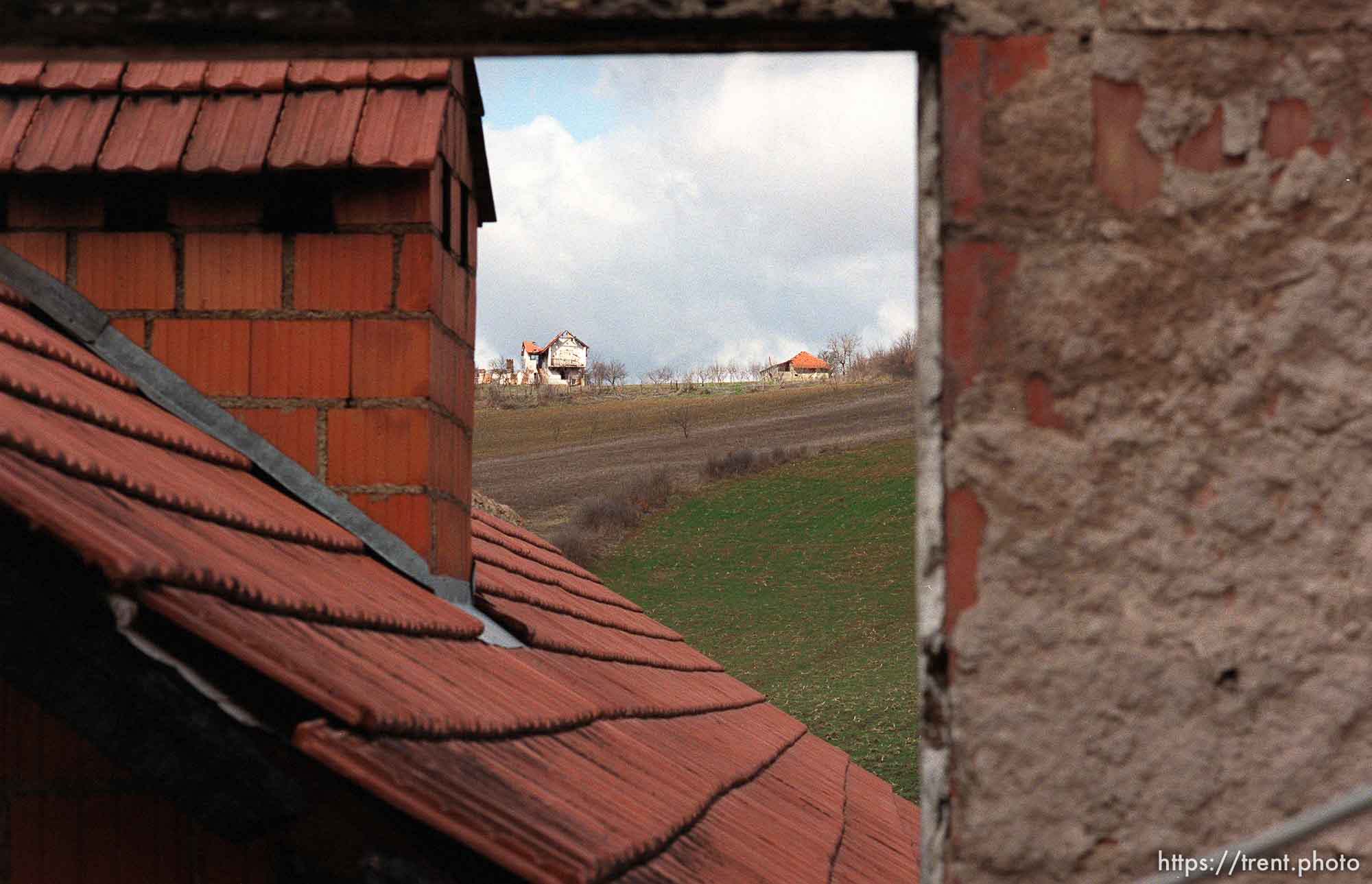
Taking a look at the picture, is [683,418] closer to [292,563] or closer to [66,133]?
[66,133]

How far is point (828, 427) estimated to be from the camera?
49688mm

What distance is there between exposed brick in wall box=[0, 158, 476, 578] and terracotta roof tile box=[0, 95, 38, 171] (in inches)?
2.9

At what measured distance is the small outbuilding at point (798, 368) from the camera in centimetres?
6994

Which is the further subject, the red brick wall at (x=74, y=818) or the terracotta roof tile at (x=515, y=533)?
the terracotta roof tile at (x=515, y=533)

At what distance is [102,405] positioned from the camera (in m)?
2.65

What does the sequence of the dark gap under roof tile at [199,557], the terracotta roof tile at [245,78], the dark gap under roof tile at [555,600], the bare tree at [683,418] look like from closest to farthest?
the dark gap under roof tile at [199,557] < the terracotta roof tile at [245,78] < the dark gap under roof tile at [555,600] < the bare tree at [683,418]

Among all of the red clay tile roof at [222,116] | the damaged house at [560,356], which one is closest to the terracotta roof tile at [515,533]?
the red clay tile roof at [222,116]

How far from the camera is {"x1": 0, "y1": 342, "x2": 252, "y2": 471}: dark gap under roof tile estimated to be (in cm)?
237

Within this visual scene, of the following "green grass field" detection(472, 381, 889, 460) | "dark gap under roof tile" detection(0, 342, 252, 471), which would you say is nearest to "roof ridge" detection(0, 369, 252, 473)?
"dark gap under roof tile" detection(0, 342, 252, 471)

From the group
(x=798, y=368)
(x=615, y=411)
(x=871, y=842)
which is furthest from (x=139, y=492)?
(x=798, y=368)

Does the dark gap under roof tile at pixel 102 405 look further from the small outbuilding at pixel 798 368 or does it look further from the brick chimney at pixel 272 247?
the small outbuilding at pixel 798 368

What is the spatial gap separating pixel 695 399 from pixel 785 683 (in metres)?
35.3

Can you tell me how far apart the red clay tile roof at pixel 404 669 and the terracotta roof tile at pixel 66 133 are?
17.2 inches

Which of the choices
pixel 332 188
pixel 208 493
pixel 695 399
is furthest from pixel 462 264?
pixel 695 399
